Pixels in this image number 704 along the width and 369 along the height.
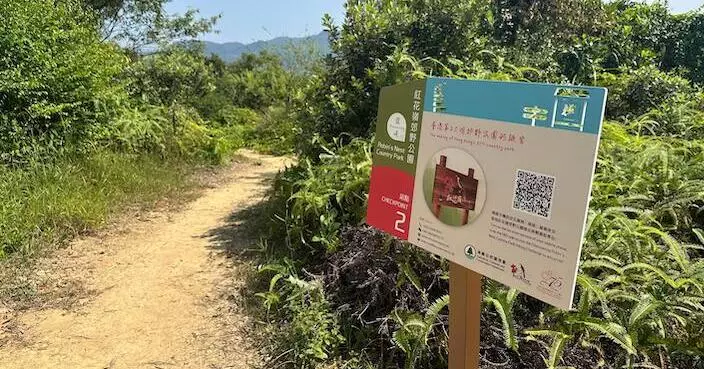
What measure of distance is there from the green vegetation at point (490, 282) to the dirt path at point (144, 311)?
352 mm

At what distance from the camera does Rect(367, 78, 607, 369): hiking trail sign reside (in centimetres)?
153

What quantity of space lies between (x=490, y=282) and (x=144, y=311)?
88.1 inches

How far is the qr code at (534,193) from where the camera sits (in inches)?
62.4

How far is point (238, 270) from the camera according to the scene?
4.23 meters

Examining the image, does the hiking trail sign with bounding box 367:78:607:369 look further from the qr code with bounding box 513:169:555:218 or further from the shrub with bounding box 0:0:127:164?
the shrub with bounding box 0:0:127:164

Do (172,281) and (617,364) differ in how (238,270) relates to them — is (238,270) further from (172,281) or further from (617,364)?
(617,364)

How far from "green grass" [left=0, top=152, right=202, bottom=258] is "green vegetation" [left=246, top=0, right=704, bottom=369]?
160cm

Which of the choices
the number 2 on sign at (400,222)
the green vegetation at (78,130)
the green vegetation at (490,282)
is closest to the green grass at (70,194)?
the green vegetation at (78,130)

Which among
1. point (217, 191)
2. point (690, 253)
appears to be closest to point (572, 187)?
point (690, 253)

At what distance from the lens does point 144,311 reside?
364 cm

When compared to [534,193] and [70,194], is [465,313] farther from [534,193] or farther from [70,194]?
[70,194]

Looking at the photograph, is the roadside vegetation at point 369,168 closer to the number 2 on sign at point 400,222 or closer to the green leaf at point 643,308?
the green leaf at point 643,308

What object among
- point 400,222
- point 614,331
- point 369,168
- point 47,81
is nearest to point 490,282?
point 614,331

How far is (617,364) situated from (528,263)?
3.79ft
